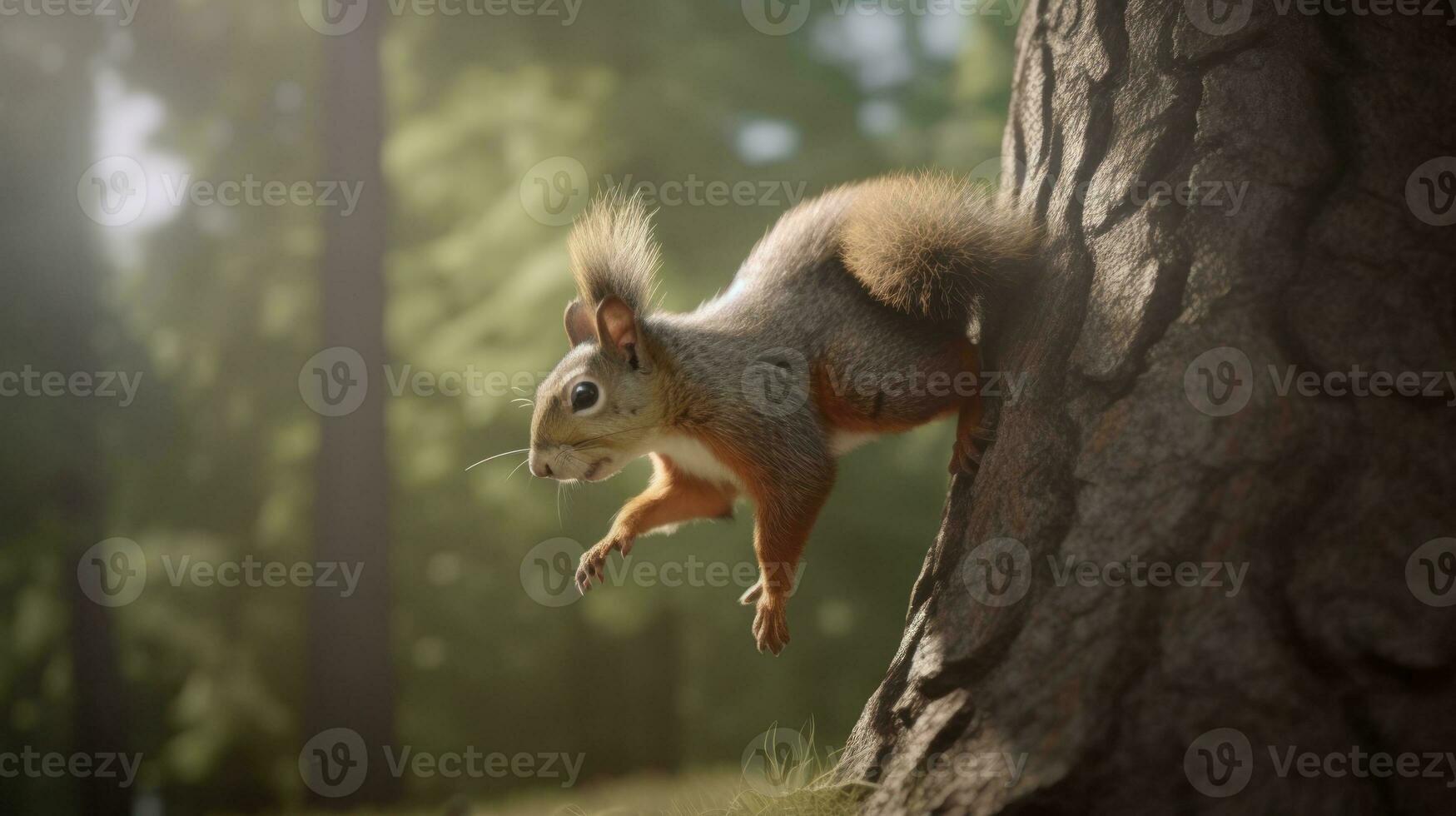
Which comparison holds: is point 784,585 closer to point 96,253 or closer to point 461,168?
point 461,168

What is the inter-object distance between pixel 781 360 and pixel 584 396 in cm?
59

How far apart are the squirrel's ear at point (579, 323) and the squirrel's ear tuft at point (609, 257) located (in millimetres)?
51

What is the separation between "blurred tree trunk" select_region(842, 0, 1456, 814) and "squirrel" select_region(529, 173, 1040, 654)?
423mm

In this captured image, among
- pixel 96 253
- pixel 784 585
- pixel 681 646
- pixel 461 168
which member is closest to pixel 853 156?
pixel 461 168

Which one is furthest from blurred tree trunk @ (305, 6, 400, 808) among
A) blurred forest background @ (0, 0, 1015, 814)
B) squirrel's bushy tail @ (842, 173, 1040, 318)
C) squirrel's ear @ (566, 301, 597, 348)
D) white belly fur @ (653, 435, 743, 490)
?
squirrel's bushy tail @ (842, 173, 1040, 318)

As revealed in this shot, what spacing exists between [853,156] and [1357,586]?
469 centimetres

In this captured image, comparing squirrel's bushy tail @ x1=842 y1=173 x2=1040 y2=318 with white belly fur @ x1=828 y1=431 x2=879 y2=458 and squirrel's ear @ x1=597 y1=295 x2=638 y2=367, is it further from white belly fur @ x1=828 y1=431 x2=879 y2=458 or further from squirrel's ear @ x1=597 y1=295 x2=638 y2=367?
squirrel's ear @ x1=597 y1=295 x2=638 y2=367

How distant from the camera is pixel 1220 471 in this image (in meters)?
1.59

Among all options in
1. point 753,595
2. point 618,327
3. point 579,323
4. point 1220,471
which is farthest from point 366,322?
point 1220,471

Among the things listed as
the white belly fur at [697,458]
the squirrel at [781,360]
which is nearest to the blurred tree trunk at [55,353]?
the squirrel at [781,360]

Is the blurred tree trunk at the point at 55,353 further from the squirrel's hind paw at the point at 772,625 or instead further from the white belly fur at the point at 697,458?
the squirrel's hind paw at the point at 772,625

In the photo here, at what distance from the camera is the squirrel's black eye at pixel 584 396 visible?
269 centimetres

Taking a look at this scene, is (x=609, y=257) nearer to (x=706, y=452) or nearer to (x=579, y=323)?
(x=579, y=323)

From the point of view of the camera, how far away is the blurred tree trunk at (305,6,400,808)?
225 inches
